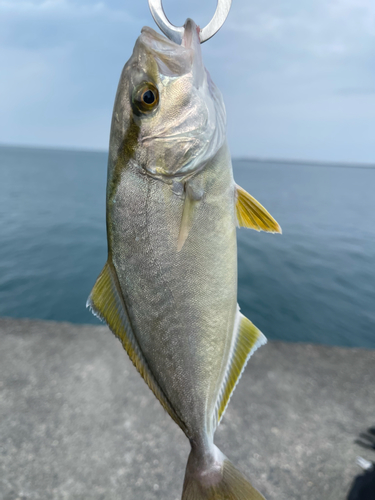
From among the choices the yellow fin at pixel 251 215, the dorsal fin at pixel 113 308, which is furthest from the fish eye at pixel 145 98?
the dorsal fin at pixel 113 308

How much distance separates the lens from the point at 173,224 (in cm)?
104

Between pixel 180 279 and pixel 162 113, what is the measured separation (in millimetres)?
515

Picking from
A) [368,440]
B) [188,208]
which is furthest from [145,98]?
[368,440]

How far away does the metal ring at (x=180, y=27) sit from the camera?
893 mm

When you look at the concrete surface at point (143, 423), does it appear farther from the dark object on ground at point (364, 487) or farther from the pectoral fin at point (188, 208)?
the pectoral fin at point (188, 208)

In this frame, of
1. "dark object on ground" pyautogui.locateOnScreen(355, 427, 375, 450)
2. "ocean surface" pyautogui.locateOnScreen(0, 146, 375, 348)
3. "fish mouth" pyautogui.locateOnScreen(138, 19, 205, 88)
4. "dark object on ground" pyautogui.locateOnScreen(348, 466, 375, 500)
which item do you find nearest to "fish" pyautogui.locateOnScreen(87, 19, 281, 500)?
"fish mouth" pyautogui.locateOnScreen(138, 19, 205, 88)

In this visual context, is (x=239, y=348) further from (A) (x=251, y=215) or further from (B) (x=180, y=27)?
(B) (x=180, y=27)

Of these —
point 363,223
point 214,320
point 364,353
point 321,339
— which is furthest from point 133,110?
point 363,223

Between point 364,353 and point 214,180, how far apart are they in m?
3.77

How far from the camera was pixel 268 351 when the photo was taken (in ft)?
13.0

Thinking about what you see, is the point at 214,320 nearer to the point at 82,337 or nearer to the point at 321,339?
the point at 82,337

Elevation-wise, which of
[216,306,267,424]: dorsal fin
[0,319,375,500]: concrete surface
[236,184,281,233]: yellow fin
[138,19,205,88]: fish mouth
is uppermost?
[138,19,205,88]: fish mouth

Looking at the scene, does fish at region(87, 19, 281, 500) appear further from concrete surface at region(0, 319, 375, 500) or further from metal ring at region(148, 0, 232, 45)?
concrete surface at region(0, 319, 375, 500)

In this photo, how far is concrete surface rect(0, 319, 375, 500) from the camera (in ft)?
8.91
